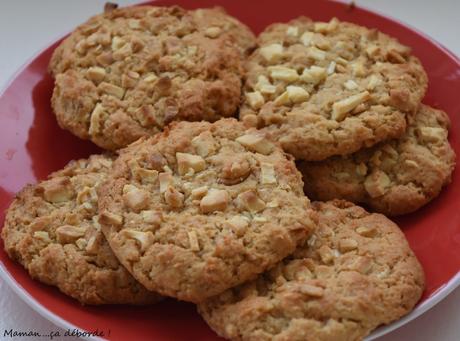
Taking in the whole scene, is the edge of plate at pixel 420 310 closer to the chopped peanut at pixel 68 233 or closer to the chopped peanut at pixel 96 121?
the chopped peanut at pixel 68 233

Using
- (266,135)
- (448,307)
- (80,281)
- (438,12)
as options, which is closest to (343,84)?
(266,135)

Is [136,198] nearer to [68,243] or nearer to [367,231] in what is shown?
[68,243]

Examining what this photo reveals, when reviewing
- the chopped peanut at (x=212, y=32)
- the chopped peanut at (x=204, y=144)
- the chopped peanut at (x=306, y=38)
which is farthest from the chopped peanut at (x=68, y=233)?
the chopped peanut at (x=306, y=38)

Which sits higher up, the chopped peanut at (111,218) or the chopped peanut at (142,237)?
the chopped peanut at (111,218)

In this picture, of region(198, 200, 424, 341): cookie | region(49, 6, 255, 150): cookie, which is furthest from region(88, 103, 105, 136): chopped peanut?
region(198, 200, 424, 341): cookie

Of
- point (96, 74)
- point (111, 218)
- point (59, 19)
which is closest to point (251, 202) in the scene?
point (111, 218)
